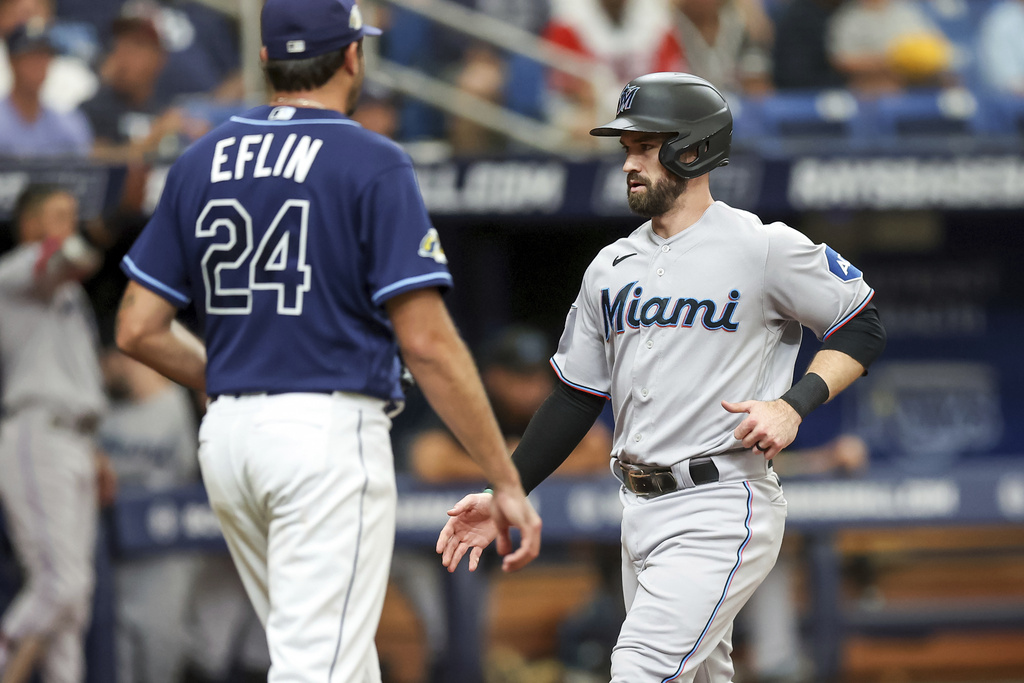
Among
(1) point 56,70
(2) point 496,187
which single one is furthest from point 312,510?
(1) point 56,70

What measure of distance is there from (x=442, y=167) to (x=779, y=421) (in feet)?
10.9

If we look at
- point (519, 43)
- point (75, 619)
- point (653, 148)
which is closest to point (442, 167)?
point (519, 43)

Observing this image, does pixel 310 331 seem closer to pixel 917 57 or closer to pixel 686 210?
pixel 686 210

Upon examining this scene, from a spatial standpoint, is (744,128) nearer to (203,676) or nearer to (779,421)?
(203,676)

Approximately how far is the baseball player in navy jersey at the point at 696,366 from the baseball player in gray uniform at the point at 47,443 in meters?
2.68

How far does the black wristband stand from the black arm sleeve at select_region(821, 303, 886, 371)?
11cm

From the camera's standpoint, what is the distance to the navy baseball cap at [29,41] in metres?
5.59

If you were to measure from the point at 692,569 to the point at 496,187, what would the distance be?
322 centimetres

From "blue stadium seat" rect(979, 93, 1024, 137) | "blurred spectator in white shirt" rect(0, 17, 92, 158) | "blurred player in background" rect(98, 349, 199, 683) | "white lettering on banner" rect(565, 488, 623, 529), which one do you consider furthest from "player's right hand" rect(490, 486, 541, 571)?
"blue stadium seat" rect(979, 93, 1024, 137)

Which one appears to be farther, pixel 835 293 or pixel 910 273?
pixel 910 273

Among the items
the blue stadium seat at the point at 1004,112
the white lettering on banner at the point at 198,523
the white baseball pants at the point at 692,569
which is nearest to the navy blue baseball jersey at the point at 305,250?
the white baseball pants at the point at 692,569

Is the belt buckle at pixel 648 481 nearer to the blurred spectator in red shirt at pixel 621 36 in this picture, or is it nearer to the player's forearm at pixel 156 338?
the player's forearm at pixel 156 338

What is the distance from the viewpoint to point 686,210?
2801 millimetres

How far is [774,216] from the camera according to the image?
20.5 feet
